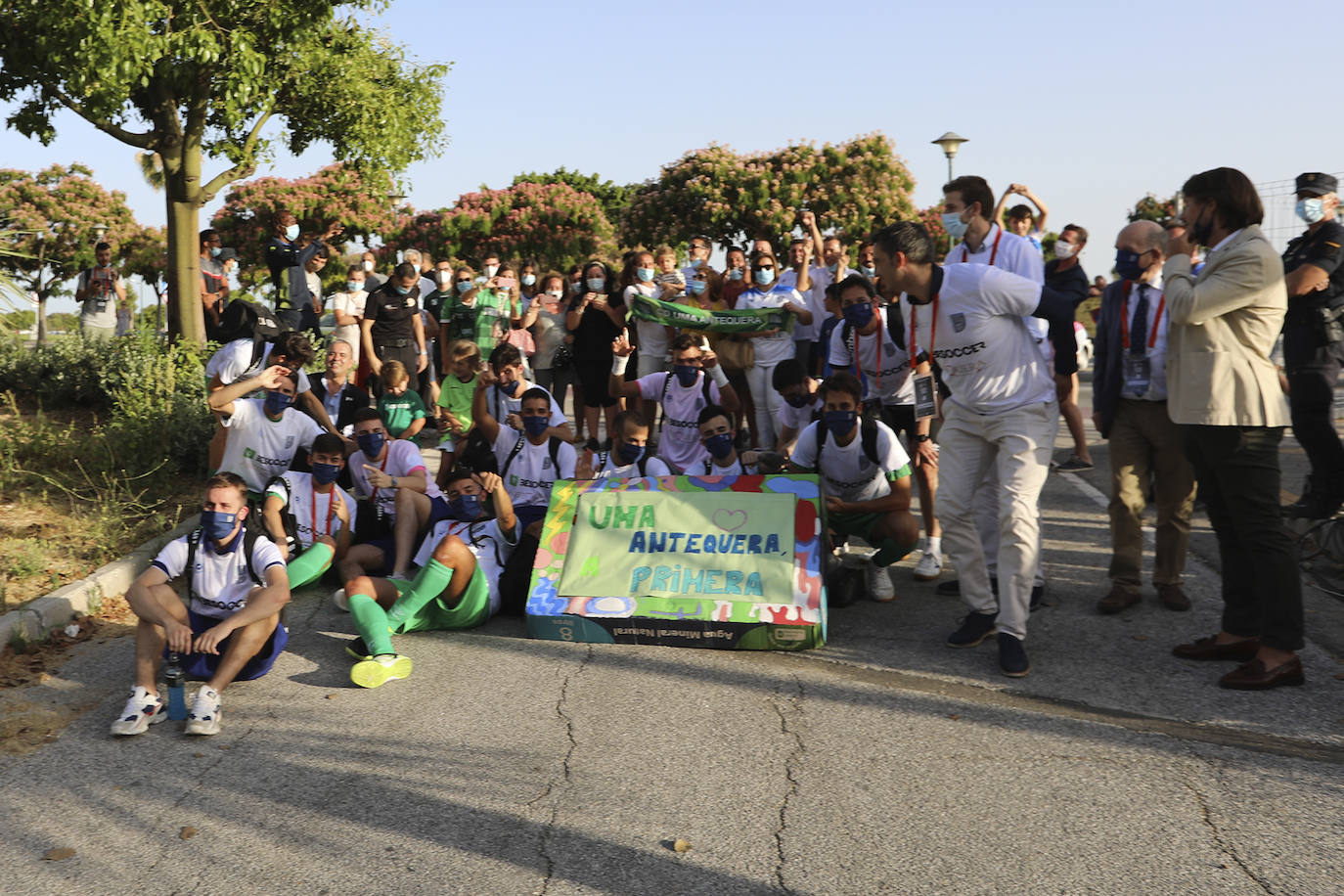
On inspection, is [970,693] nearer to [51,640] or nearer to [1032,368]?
[1032,368]

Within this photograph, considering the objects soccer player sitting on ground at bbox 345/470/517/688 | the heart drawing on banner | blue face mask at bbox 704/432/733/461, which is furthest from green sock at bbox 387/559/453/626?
blue face mask at bbox 704/432/733/461

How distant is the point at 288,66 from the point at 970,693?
32.3 feet

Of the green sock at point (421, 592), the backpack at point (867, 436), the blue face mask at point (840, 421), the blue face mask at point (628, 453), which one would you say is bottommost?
the green sock at point (421, 592)

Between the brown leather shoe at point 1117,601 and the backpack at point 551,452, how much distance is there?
3.33m

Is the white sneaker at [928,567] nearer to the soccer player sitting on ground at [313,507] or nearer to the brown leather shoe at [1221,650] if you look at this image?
the brown leather shoe at [1221,650]

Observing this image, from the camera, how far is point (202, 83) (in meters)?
11.5

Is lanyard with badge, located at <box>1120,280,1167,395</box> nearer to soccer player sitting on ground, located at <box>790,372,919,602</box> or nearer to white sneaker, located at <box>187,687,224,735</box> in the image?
soccer player sitting on ground, located at <box>790,372,919,602</box>

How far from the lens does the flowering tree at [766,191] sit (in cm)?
3350

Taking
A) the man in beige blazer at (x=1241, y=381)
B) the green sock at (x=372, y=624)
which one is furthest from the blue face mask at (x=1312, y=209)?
the green sock at (x=372, y=624)

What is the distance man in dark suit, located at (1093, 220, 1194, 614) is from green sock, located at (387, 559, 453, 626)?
362 centimetres

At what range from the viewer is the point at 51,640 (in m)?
6.26

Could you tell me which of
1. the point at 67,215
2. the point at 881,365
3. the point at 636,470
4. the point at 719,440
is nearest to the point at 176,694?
the point at 636,470

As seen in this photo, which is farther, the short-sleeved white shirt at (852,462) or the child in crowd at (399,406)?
the child in crowd at (399,406)

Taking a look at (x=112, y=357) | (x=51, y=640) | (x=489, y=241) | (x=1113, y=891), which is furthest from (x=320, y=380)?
(x=489, y=241)
